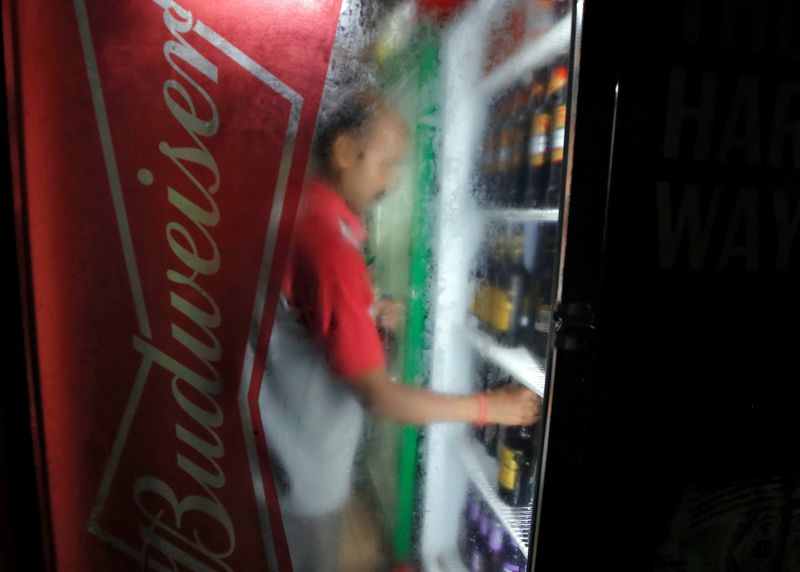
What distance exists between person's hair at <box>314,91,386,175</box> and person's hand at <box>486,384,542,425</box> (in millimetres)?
584

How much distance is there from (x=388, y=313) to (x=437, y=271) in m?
0.13

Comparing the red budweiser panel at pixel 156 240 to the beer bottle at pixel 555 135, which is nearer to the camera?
the red budweiser panel at pixel 156 240

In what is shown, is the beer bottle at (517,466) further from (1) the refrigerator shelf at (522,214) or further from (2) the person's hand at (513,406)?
(1) the refrigerator shelf at (522,214)

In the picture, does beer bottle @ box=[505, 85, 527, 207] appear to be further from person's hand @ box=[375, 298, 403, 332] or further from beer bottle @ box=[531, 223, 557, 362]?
person's hand @ box=[375, 298, 403, 332]

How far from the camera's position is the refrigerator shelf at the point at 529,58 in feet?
3.06

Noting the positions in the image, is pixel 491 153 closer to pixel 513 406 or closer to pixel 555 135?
pixel 555 135

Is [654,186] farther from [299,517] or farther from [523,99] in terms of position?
[299,517]

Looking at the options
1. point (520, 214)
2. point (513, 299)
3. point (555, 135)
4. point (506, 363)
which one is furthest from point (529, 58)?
point (506, 363)

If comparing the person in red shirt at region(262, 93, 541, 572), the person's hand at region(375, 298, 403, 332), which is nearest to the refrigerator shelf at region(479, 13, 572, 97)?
the person in red shirt at region(262, 93, 541, 572)

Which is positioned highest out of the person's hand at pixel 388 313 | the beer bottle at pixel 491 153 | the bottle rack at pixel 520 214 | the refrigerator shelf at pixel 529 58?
the refrigerator shelf at pixel 529 58

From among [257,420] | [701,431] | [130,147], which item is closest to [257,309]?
[257,420]

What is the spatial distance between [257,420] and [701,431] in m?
0.98

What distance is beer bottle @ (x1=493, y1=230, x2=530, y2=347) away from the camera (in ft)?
3.49

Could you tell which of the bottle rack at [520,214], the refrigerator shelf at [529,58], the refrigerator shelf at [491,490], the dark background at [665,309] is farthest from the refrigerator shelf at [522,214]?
the refrigerator shelf at [491,490]
